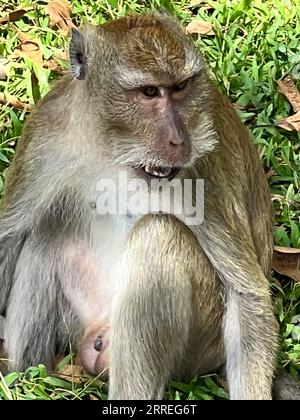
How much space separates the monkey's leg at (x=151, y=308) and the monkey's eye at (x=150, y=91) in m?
0.59

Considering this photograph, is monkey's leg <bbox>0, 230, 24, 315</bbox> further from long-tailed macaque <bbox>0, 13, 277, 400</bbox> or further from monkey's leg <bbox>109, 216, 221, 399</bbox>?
monkey's leg <bbox>109, 216, 221, 399</bbox>

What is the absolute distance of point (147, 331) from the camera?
18.9 feet

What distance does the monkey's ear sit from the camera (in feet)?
19.2

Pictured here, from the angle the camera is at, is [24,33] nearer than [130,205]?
No

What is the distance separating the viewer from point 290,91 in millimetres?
8227

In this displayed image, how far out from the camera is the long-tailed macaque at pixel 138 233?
5.73m

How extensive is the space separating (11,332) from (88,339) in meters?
0.42

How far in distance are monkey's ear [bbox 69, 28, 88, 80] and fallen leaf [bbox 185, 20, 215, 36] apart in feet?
9.42

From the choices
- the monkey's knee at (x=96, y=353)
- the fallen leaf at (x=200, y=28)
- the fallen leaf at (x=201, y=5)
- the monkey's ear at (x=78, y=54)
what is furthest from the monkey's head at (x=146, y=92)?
the fallen leaf at (x=201, y=5)

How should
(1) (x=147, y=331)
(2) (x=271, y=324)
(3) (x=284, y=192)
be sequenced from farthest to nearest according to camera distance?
(3) (x=284, y=192) → (2) (x=271, y=324) → (1) (x=147, y=331)

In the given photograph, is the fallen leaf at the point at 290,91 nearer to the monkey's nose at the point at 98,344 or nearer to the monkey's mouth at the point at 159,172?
the monkey's mouth at the point at 159,172

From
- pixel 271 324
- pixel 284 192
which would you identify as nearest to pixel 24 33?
pixel 284 192

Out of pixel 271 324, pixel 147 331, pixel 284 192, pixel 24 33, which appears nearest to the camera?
pixel 147 331

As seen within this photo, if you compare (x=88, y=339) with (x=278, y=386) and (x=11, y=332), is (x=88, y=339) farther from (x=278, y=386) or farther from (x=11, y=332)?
(x=278, y=386)
